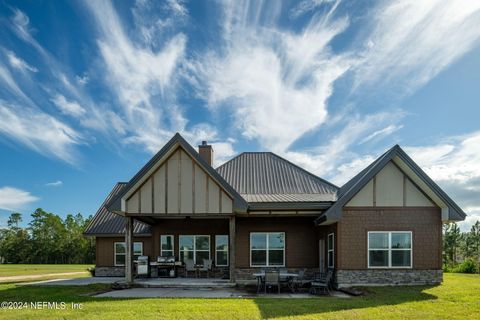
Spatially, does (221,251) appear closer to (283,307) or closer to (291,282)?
Result: (291,282)

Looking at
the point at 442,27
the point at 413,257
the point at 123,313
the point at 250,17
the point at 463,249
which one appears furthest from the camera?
the point at 463,249

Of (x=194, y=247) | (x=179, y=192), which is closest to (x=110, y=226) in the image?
(x=194, y=247)

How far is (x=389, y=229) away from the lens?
14.8 m

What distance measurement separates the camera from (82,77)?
16297 millimetres

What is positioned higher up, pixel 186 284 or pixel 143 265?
pixel 143 265

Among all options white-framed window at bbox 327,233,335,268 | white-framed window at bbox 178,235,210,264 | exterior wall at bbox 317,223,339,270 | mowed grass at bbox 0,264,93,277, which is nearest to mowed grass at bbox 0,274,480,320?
exterior wall at bbox 317,223,339,270

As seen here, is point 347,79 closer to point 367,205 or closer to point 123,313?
point 367,205

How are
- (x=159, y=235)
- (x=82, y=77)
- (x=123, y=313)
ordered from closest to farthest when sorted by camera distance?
(x=123, y=313), (x=82, y=77), (x=159, y=235)

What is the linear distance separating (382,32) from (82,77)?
12.0 meters

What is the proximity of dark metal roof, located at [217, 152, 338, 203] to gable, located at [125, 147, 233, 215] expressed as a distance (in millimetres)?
2007

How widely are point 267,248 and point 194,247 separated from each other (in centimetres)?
391

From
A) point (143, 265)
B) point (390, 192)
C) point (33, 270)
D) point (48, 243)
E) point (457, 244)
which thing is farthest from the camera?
point (48, 243)

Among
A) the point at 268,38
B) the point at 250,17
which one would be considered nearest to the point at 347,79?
the point at 268,38

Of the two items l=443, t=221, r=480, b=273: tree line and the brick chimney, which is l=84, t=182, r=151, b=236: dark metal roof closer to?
the brick chimney
